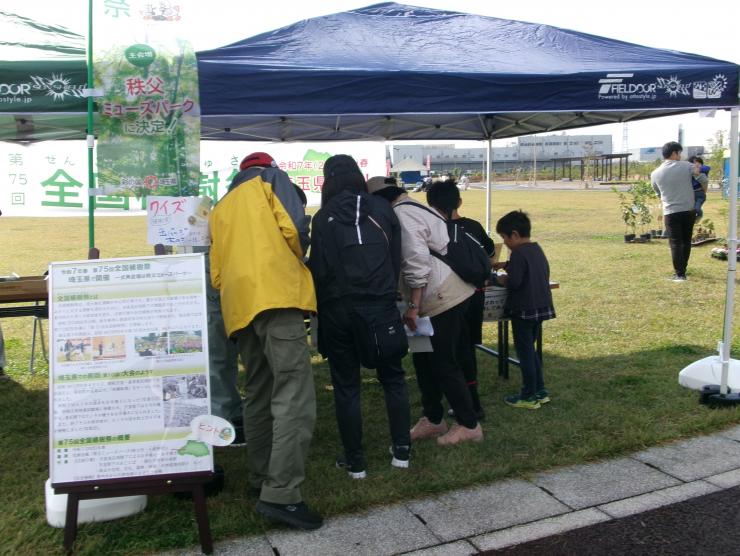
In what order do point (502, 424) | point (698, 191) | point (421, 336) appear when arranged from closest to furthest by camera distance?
1. point (421, 336)
2. point (502, 424)
3. point (698, 191)

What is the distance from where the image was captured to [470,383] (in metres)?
4.44

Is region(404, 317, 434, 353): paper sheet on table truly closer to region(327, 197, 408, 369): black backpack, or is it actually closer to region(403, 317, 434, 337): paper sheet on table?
region(403, 317, 434, 337): paper sheet on table

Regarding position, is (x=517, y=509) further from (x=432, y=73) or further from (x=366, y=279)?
(x=432, y=73)

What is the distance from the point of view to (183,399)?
9.55 ft

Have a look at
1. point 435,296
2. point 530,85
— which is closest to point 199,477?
point 435,296

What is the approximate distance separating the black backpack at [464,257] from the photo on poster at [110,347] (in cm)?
179

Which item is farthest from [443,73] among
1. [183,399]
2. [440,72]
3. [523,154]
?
[523,154]

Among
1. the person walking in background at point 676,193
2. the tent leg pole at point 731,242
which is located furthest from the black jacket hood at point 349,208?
the person walking in background at point 676,193

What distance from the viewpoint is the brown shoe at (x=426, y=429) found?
14.0ft

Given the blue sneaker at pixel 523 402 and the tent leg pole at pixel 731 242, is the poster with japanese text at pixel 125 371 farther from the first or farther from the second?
the tent leg pole at pixel 731 242

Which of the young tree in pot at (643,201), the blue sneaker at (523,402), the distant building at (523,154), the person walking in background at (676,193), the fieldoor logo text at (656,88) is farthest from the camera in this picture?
the distant building at (523,154)

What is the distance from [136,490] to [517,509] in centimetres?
185

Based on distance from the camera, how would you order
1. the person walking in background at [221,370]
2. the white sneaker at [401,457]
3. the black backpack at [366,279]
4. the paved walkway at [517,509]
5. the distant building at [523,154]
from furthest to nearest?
the distant building at [523,154]
the person walking in background at [221,370]
the white sneaker at [401,457]
the black backpack at [366,279]
the paved walkway at [517,509]

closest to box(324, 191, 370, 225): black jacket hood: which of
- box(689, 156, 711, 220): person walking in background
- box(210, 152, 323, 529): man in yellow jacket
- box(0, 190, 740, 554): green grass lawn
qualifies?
box(210, 152, 323, 529): man in yellow jacket
